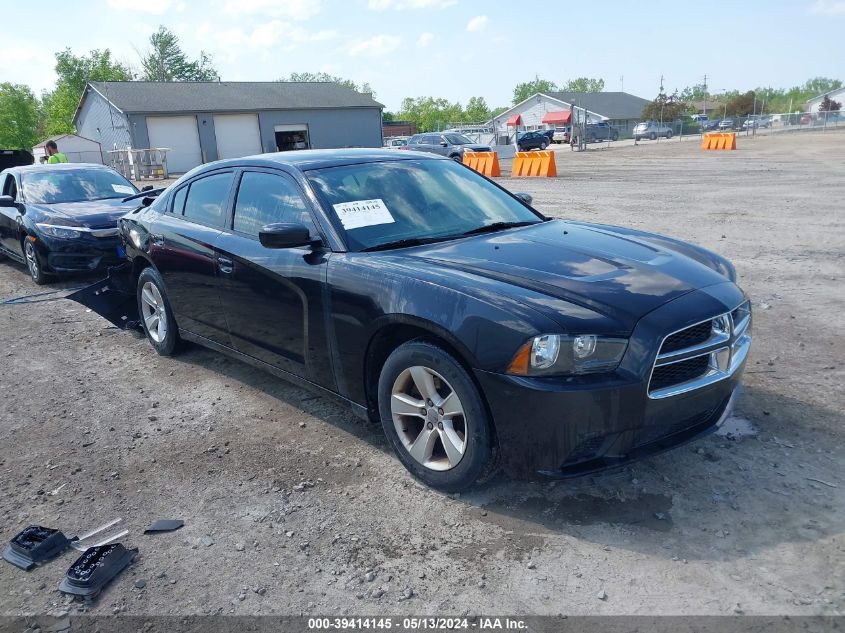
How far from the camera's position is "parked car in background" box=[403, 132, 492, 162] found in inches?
1421

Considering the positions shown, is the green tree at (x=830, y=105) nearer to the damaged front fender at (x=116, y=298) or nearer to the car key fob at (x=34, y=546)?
the damaged front fender at (x=116, y=298)

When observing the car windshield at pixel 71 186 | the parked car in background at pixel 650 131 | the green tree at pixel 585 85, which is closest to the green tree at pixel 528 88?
the green tree at pixel 585 85

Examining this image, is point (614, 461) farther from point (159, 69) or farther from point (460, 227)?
point (159, 69)

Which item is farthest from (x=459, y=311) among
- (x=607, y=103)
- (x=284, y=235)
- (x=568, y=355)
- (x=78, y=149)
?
(x=607, y=103)

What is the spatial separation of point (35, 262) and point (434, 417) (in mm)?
7699

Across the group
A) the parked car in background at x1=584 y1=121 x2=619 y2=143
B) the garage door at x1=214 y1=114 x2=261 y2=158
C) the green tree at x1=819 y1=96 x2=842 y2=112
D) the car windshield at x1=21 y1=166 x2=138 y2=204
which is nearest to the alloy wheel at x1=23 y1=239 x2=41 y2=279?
the car windshield at x1=21 y1=166 x2=138 y2=204

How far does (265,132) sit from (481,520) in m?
48.4

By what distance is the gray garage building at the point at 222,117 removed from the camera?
43875 mm

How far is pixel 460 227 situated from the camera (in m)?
4.25

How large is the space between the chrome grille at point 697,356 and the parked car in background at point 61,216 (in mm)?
7564

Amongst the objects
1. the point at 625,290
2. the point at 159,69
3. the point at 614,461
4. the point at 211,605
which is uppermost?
the point at 159,69

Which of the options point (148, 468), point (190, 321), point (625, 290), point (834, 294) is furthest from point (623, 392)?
point (834, 294)

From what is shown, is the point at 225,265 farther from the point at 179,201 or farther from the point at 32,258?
the point at 32,258

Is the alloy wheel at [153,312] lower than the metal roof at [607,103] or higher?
lower
